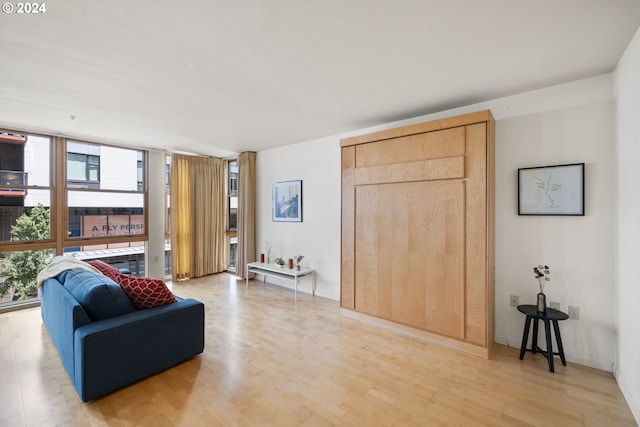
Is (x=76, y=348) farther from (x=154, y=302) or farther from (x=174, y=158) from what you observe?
(x=174, y=158)

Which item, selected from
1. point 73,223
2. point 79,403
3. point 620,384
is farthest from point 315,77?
point 73,223

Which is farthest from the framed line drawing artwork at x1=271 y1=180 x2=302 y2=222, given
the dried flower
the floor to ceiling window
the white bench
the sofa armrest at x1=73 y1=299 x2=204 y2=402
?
the dried flower

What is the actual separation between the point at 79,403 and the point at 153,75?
2.60 m

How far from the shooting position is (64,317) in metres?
2.26

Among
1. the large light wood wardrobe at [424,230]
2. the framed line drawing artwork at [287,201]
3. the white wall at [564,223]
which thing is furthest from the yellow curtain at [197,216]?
the white wall at [564,223]

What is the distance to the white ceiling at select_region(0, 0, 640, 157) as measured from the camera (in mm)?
1655

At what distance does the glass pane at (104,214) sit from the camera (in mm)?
4488

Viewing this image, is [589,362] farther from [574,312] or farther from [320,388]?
[320,388]

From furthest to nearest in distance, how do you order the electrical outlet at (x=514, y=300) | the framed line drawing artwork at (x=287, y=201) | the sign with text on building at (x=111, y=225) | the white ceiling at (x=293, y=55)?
the framed line drawing artwork at (x=287, y=201) < the sign with text on building at (x=111, y=225) < the electrical outlet at (x=514, y=300) < the white ceiling at (x=293, y=55)

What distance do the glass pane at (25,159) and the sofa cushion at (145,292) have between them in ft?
9.95

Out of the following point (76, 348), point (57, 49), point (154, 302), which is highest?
point (57, 49)

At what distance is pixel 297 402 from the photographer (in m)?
2.04

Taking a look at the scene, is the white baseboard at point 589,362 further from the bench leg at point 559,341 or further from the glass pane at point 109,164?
the glass pane at point 109,164

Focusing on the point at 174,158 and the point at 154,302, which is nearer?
the point at 154,302
